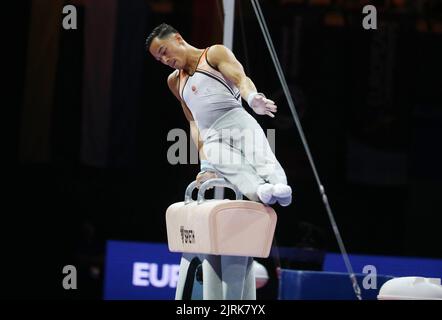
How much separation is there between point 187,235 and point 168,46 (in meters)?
0.78

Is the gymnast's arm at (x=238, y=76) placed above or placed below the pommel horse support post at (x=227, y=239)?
above

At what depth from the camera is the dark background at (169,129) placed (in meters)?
6.00

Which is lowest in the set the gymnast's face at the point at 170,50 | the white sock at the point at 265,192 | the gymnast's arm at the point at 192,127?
the white sock at the point at 265,192

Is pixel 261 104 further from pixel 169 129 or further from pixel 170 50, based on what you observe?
pixel 169 129

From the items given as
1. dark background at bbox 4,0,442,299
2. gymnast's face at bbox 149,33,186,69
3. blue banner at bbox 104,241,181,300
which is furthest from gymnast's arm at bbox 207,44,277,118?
dark background at bbox 4,0,442,299

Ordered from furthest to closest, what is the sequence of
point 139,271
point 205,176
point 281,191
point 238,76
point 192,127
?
point 139,271, point 192,127, point 205,176, point 238,76, point 281,191

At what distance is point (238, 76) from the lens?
3.26 metres

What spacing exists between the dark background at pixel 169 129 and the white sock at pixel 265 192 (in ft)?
9.15

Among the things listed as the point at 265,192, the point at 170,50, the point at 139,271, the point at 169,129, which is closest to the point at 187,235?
the point at 265,192

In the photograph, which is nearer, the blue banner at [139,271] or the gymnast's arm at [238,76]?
the gymnast's arm at [238,76]

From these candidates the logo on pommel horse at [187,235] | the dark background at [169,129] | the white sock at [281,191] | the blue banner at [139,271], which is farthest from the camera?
the dark background at [169,129]

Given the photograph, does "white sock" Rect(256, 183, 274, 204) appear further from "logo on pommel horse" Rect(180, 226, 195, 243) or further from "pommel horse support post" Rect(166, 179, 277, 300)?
"logo on pommel horse" Rect(180, 226, 195, 243)

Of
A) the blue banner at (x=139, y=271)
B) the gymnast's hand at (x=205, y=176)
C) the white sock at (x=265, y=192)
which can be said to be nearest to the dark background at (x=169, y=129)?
the blue banner at (x=139, y=271)

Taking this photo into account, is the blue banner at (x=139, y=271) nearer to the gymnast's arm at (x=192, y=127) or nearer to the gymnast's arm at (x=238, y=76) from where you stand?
the gymnast's arm at (x=192, y=127)
